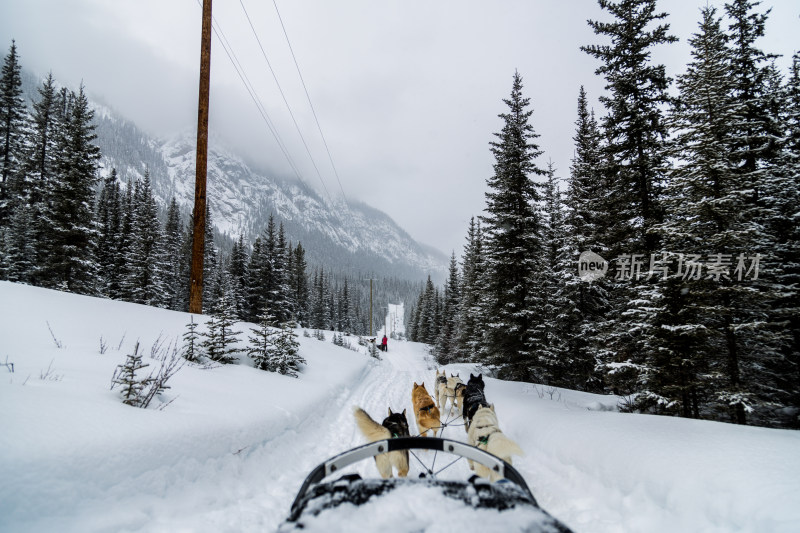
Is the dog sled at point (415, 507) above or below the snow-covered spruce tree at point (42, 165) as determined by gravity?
below

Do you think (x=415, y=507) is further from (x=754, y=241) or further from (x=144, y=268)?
(x=144, y=268)

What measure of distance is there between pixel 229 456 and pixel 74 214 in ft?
75.7

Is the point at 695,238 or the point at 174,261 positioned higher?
the point at 174,261

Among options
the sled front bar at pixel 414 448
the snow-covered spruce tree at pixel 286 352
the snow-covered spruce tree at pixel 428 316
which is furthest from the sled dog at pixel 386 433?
the snow-covered spruce tree at pixel 428 316

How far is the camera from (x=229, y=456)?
4164mm

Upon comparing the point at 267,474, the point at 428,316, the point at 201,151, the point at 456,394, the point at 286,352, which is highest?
the point at 201,151

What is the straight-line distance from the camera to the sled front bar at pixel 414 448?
1963mm

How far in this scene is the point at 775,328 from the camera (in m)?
10.6

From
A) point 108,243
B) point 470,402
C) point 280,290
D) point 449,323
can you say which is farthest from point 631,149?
point 108,243

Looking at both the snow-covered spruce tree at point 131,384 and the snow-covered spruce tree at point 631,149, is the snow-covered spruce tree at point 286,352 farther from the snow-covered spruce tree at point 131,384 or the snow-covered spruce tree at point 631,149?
the snow-covered spruce tree at point 631,149

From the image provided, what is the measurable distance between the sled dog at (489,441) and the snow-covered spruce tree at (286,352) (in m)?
5.87

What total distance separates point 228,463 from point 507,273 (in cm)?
1357

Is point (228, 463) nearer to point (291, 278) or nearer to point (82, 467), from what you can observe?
point (82, 467)

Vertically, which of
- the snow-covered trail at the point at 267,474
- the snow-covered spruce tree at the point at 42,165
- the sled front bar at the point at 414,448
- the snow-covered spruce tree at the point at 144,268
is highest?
the snow-covered spruce tree at the point at 42,165
